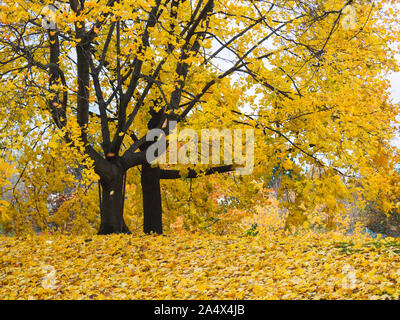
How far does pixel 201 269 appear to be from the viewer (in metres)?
6.79

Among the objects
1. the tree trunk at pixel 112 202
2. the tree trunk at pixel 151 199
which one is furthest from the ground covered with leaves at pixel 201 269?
the tree trunk at pixel 151 199

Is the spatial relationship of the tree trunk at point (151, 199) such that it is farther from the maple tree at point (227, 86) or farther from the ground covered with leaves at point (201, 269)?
the ground covered with leaves at point (201, 269)

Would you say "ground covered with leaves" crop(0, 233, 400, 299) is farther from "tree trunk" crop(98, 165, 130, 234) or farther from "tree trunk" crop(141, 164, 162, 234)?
"tree trunk" crop(141, 164, 162, 234)

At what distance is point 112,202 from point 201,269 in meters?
3.87

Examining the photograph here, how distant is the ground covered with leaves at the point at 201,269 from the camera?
5348mm

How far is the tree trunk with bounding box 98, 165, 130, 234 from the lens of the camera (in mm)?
9891

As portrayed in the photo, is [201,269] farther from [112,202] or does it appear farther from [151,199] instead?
[151,199]

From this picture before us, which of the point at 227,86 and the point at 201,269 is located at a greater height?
the point at 227,86

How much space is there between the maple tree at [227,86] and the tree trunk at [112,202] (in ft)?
0.08

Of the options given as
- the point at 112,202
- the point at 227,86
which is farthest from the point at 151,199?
the point at 227,86

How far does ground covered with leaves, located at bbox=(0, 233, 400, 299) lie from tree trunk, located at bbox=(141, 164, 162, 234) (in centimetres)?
181
